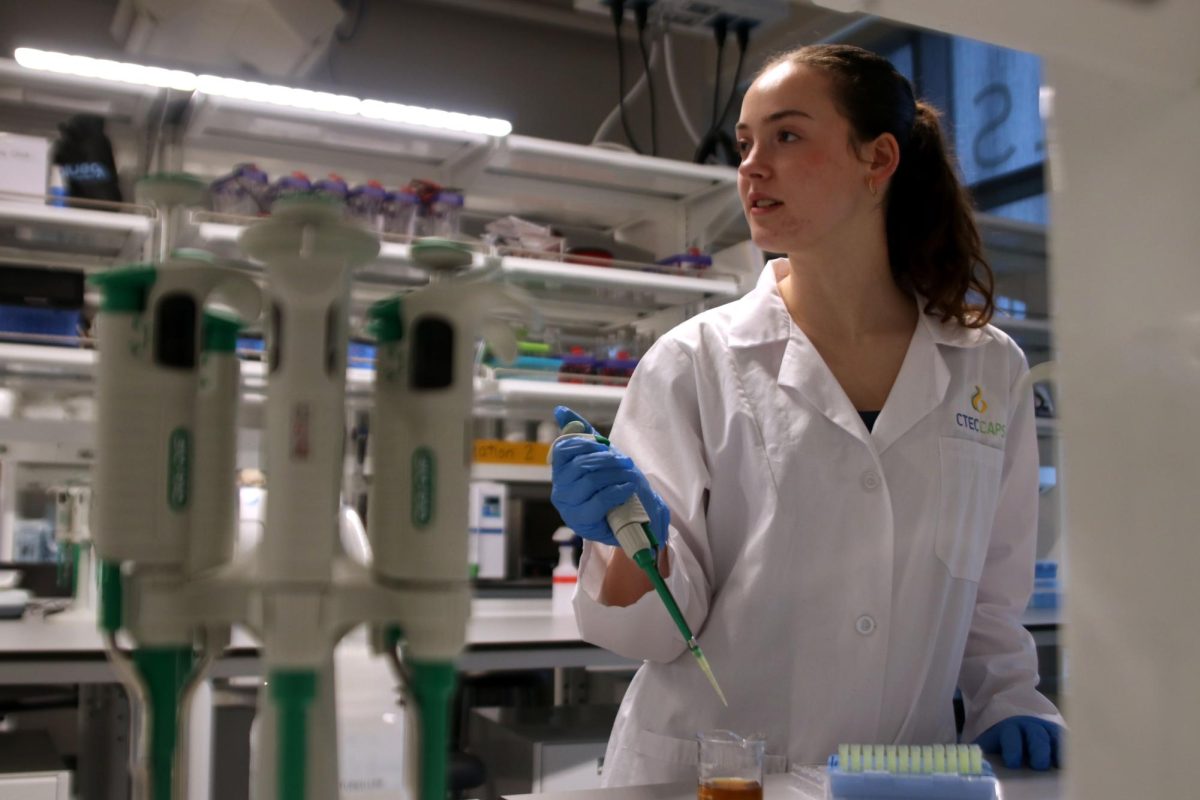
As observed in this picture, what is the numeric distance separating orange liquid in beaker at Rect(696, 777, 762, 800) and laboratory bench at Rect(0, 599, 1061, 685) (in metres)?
0.66

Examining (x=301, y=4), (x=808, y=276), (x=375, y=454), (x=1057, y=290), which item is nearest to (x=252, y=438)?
(x=301, y=4)

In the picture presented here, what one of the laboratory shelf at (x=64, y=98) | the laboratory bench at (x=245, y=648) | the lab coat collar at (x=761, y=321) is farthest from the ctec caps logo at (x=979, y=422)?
the laboratory shelf at (x=64, y=98)

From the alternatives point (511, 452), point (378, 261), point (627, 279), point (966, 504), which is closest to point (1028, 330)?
point (627, 279)

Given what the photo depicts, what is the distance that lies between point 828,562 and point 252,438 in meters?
2.27

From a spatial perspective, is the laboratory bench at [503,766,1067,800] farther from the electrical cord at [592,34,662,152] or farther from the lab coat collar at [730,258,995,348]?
the electrical cord at [592,34,662,152]

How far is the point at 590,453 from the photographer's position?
3.73ft

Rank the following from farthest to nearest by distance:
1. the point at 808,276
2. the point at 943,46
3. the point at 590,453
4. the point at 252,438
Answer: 1. the point at 943,46
2. the point at 252,438
3. the point at 808,276
4. the point at 590,453

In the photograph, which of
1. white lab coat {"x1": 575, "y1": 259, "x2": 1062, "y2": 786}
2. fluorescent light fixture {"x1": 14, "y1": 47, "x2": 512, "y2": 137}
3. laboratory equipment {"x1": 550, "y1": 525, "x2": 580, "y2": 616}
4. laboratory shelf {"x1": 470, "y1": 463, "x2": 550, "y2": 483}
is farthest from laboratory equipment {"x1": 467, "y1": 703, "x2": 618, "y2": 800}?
fluorescent light fixture {"x1": 14, "y1": 47, "x2": 512, "y2": 137}

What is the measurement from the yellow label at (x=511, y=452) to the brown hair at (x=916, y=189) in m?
2.09

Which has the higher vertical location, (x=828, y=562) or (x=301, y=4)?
(x=301, y=4)

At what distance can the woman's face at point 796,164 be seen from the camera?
141 centimetres

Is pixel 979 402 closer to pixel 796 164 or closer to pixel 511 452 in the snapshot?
pixel 796 164

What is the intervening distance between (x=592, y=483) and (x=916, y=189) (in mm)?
768

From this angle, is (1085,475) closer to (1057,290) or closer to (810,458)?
(1057,290)
